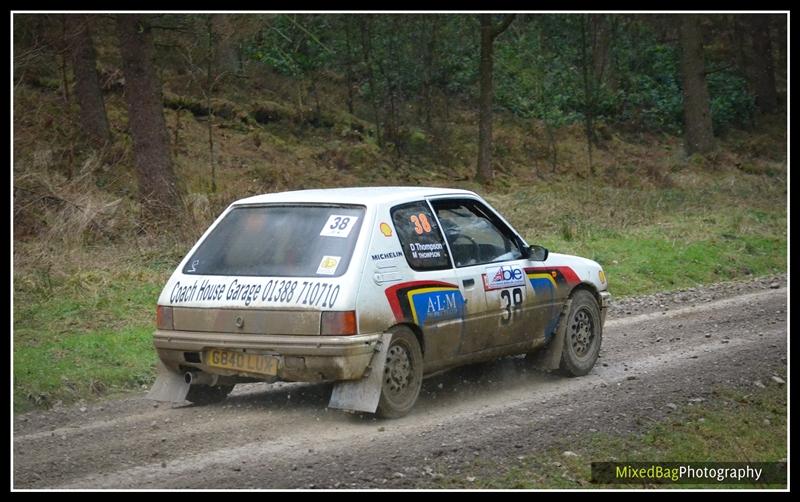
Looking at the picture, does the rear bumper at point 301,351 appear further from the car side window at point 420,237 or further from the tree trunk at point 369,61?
the tree trunk at point 369,61

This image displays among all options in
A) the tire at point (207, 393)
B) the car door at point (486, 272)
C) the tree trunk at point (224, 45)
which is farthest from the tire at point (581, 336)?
the tree trunk at point (224, 45)

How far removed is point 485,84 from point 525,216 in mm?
5551

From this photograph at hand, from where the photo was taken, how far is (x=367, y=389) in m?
7.30

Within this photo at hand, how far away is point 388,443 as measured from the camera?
694 cm

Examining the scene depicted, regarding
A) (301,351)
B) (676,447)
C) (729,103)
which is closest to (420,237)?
(301,351)

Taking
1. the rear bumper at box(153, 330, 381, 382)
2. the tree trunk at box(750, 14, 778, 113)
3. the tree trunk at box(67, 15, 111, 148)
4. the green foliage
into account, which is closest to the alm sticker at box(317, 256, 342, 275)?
the rear bumper at box(153, 330, 381, 382)

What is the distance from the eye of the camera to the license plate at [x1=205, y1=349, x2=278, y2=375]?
7.27 m

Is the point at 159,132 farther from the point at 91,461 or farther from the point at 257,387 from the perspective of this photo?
the point at 91,461

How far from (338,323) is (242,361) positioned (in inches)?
31.5

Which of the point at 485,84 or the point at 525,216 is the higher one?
the point at 485,84

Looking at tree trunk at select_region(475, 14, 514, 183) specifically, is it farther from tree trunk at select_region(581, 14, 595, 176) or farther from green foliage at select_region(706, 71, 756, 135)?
green foliage at select_region(706, 71, 756, 135)

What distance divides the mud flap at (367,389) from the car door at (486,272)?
1049mm

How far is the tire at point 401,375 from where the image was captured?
748cm

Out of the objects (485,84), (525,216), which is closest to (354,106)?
(485,84)
